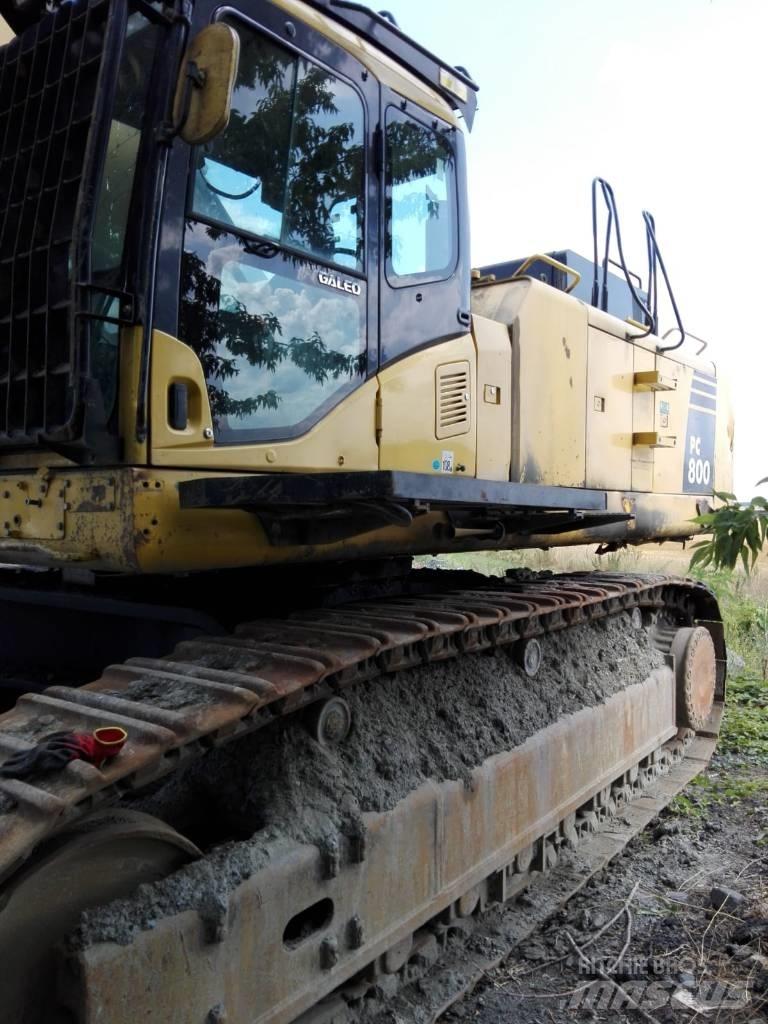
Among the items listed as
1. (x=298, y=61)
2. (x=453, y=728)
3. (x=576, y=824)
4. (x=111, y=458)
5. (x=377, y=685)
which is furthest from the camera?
(x=576, y=824)

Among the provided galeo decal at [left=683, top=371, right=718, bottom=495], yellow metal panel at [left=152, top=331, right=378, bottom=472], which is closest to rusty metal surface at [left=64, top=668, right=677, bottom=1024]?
yellow metal panel at [left=152, top=331, right=378, bottom=472]

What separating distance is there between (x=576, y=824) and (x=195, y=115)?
348 centimetres

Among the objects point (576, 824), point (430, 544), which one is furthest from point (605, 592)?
point (430, 544)

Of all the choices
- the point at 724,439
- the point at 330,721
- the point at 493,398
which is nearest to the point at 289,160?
the point at 493,398

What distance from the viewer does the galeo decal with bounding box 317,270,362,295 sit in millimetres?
2883

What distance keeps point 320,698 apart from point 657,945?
1.91 metres

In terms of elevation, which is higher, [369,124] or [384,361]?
[369,124]

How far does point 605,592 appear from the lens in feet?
14.4

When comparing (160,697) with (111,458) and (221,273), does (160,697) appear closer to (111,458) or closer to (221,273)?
(111,458)

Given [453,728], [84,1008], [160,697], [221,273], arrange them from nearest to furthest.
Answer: [84,1008]
[160,697]
[221,273]
[453,728]

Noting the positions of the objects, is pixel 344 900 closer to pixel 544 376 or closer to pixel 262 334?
pixel 262 334

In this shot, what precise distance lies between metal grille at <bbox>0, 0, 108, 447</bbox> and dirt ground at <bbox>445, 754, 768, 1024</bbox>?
241 centimetres

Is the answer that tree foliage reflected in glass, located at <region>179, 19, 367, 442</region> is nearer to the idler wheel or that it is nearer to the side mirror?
the side mirror

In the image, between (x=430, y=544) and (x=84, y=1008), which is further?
(x=430, y=544)
